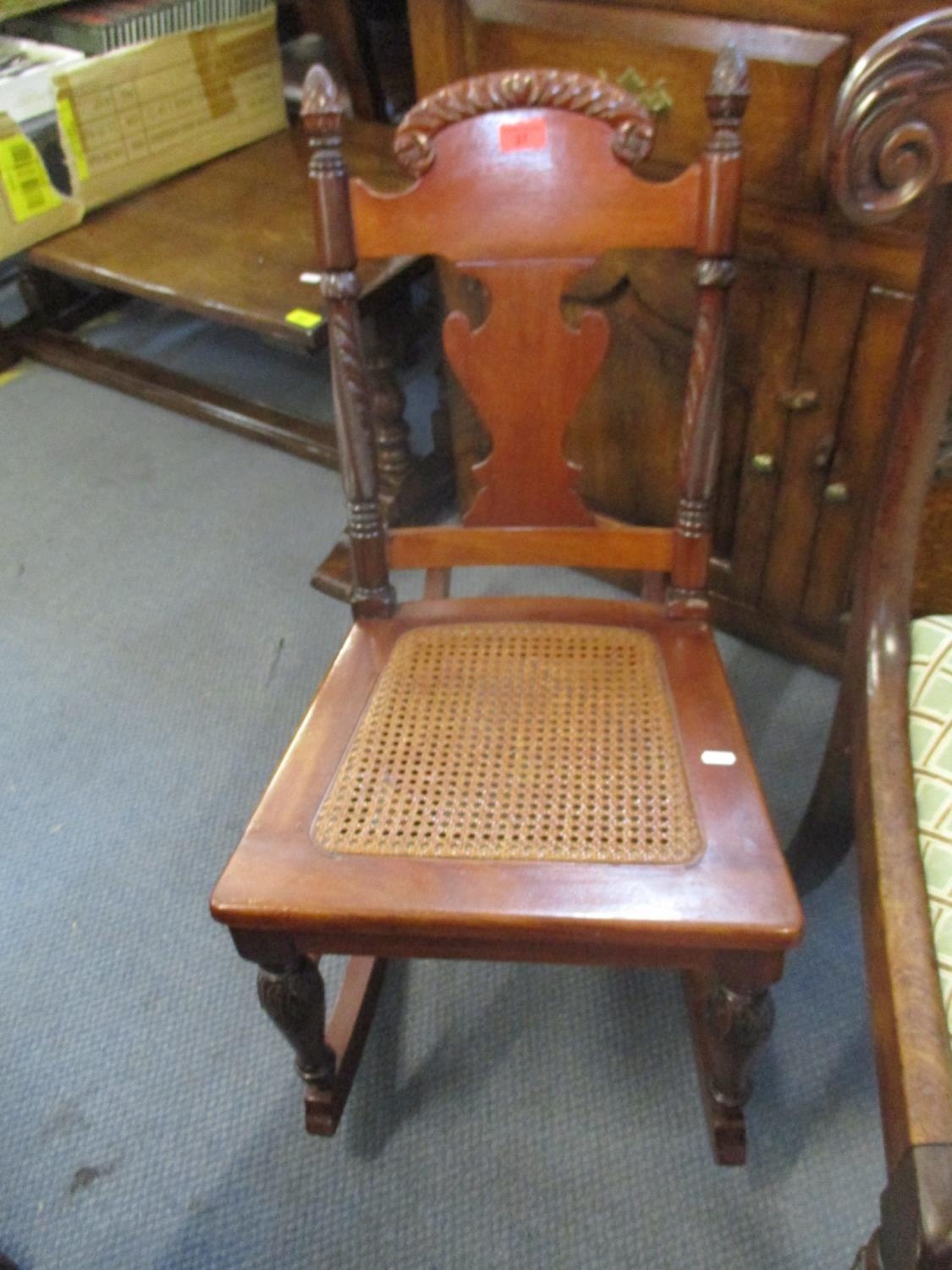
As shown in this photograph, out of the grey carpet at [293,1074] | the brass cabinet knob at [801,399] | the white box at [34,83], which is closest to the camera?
the grey carpet at [293,1074]

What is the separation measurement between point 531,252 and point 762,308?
434 millimetres

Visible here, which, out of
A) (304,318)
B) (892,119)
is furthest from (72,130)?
(892,119)

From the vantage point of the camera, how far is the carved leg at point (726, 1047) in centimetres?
87

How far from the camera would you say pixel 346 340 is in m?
0.99

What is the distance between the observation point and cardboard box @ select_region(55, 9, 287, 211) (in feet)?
6.39

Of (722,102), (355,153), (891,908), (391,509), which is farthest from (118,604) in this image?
(891,908)

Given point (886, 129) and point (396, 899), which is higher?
point (886, 129)

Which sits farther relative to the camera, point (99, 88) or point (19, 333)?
point (19, 333)

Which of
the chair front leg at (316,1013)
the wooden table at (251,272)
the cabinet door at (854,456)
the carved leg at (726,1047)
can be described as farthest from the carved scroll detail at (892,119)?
the wooden table at (251,272)

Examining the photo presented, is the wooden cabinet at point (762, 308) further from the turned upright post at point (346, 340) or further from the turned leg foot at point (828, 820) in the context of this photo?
the turned upright post at point (346, 340)

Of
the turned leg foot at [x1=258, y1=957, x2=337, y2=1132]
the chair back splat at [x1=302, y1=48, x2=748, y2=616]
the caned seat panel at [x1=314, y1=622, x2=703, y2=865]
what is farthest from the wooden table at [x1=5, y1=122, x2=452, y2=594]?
the turned leg foot at [x1=258, y1=957, x2=337, y2=1132]

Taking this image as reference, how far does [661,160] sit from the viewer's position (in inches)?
47.8

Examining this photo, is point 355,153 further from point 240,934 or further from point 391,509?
point 240,934

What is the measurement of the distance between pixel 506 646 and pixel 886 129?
61 centimetres
